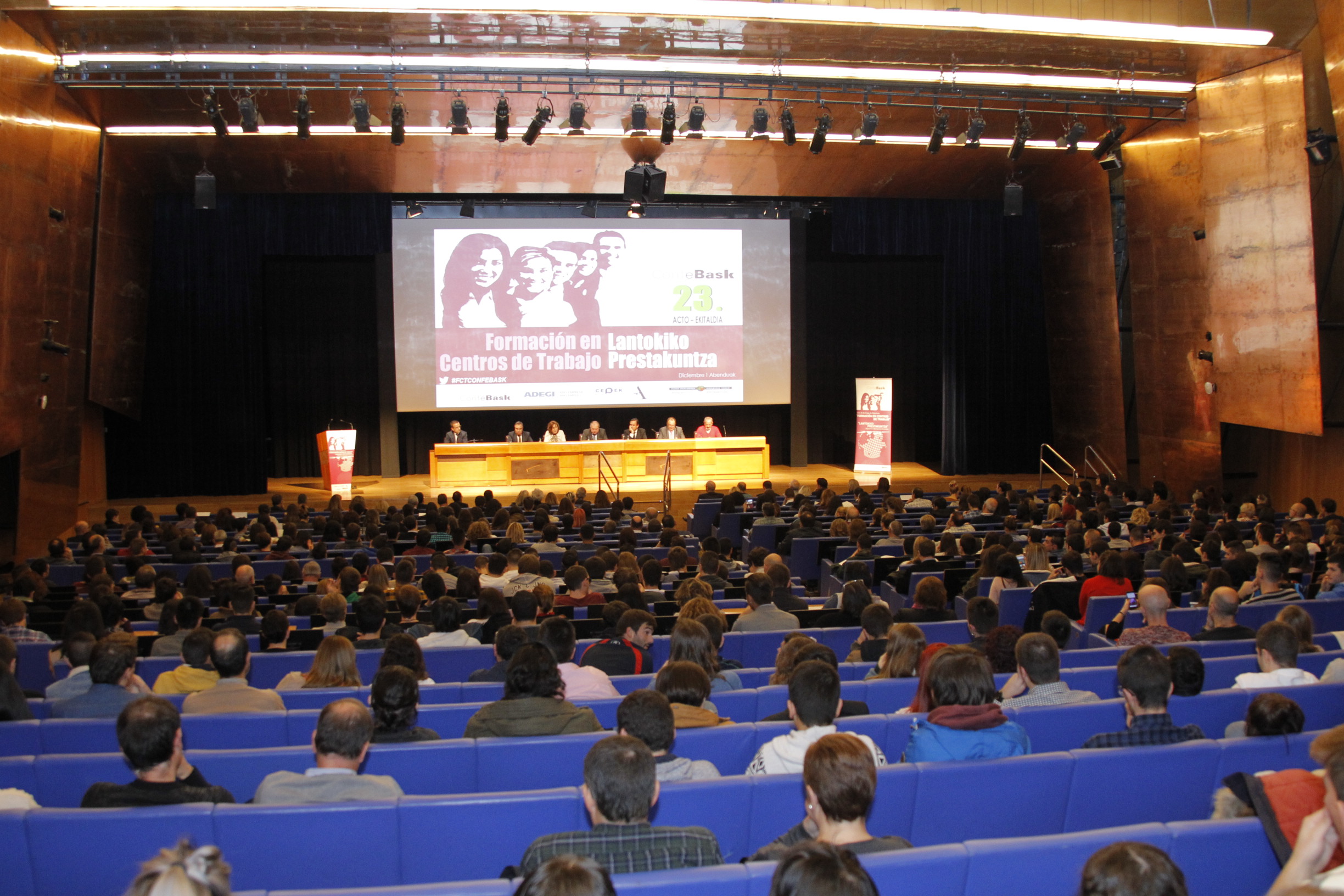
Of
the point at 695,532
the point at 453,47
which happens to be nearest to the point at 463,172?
the point at 453,47

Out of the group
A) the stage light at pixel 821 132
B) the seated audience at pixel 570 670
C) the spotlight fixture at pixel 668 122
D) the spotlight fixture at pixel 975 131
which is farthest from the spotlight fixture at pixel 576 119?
the seated audience at pixel 570 670

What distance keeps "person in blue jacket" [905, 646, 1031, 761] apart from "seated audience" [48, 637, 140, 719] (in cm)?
309

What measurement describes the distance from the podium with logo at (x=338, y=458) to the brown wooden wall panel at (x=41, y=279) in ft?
10.5

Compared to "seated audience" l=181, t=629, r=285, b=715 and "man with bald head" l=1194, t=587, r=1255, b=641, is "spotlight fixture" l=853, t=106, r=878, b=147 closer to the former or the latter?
"man with bald head" l=1194, t=587, r=1255, b=641

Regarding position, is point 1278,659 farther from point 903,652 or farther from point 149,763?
point 149,763

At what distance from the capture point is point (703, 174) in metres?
15.3

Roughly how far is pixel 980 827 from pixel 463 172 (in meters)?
13.3

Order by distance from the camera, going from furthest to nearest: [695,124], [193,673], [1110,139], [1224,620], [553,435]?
[553,435]
[1110,139]
[695,124]
[1224,620]
[193,673]

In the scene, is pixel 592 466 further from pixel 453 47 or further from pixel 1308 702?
pixel 1308 702

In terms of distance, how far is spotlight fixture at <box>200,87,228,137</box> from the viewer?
10609 mm

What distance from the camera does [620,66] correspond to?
1116cm

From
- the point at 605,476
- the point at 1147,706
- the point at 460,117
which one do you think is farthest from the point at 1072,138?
the point at 1147,706

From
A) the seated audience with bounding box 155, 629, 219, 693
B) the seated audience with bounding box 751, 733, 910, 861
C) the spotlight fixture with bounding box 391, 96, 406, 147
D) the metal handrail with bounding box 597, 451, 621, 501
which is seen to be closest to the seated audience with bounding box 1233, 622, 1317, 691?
the seated audience with bounding box 751, 733, 910, 861

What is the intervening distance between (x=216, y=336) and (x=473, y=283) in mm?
3933
